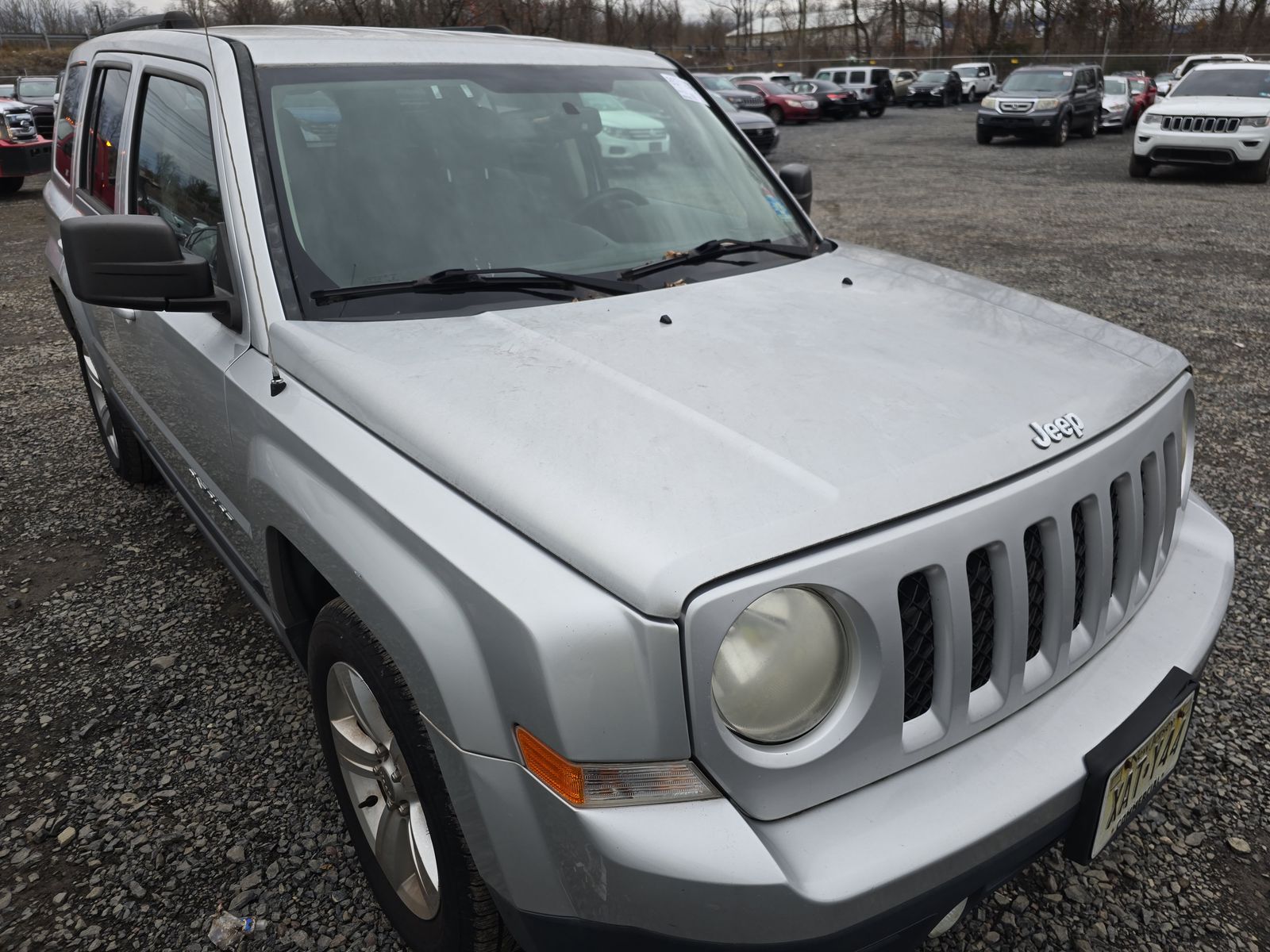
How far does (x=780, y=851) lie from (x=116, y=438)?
3.95 meters

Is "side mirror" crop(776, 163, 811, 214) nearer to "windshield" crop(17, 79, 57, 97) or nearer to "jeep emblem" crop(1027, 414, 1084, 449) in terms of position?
"jeep emblem" crop(1027, 414, 1084, 449)

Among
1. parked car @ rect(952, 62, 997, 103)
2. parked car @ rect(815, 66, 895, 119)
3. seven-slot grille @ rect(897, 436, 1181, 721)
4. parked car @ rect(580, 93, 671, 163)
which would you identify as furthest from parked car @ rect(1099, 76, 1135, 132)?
seven-slot grille @ rect(897, 436, 1181, 721)

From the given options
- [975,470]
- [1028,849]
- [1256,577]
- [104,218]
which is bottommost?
[1256,577]

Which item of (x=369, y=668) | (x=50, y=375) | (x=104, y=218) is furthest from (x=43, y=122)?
(x=369, y=668)

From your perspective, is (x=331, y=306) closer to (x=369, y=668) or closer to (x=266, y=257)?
(x=266, y=257)

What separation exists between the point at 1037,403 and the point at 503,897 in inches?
52.0

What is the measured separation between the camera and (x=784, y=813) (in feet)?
4.61

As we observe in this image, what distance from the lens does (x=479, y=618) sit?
4.64ft

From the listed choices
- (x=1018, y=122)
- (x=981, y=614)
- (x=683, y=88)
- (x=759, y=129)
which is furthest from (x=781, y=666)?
(x=1018, y=122)

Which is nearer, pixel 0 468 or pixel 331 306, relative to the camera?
pixel 331 306

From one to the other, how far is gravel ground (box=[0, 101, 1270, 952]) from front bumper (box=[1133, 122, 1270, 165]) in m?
9.89

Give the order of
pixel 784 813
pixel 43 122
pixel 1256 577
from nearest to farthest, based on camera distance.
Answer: pixel 784 813
pixel 1256 577
pixel 43 122

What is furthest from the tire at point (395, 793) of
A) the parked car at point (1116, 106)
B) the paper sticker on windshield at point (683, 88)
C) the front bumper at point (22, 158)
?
the parked car at point (1116, 106)

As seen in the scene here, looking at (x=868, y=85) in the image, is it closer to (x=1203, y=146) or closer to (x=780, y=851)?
(x=1203, y=146)
